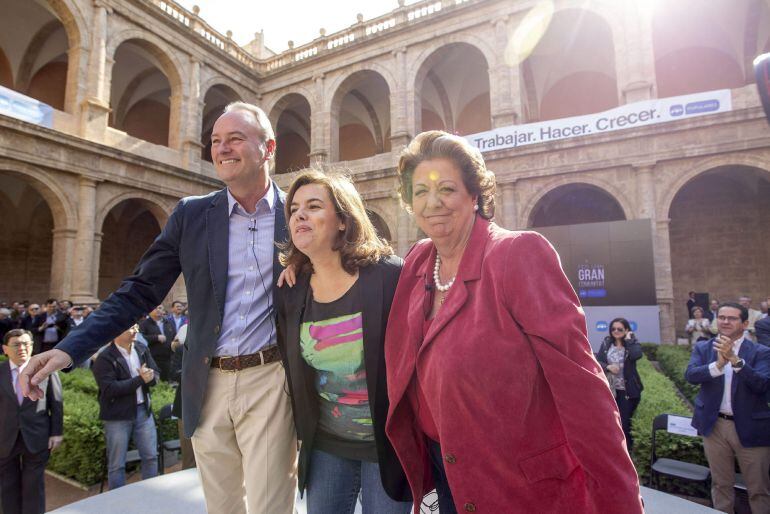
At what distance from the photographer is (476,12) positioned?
14180 millimetres

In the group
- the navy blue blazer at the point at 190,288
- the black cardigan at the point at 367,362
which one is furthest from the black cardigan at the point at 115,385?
the black cardigan at the point at 367,362

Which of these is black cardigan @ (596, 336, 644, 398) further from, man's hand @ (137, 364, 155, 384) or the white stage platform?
man's hand @ (137, 364, 155, 384)

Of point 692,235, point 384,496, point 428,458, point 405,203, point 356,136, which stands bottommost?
point 384,496

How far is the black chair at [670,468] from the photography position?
13.6 ft

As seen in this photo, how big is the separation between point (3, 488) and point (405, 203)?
4.63 m

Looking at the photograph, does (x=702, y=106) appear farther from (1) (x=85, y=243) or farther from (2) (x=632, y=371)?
(1) (x=85, y=243)

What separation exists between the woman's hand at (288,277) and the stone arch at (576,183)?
12.0 metres

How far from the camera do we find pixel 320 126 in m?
16.7

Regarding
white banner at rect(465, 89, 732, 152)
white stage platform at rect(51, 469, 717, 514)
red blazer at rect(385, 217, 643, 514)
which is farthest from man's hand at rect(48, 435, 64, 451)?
white banner at rect(465, 89, 732, 152)

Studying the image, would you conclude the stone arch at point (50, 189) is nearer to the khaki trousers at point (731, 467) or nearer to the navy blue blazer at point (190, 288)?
the navy blue blazer at point (190, 288)

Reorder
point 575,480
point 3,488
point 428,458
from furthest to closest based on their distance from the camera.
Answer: point 3,488, point 428,458, point 575,480

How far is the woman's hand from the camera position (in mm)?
1804

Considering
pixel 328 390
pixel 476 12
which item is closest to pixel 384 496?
pixel 328 390

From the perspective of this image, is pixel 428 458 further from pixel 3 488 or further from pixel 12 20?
pixel 12 20
